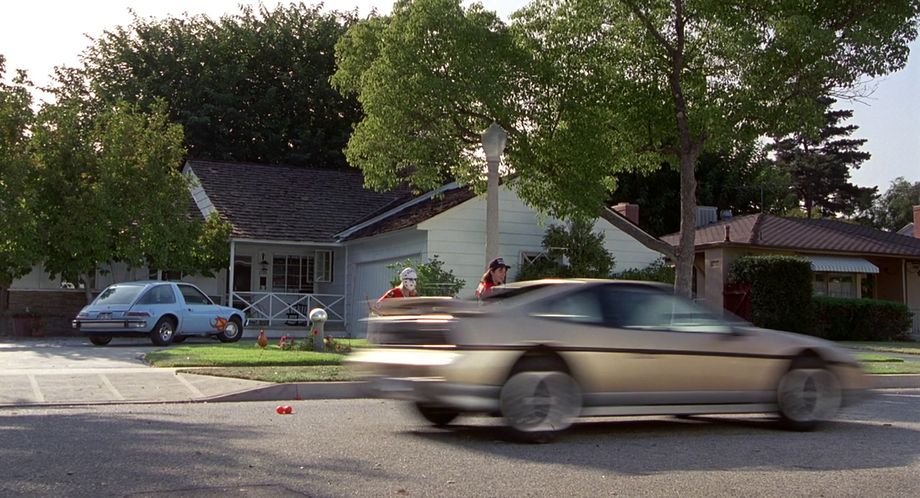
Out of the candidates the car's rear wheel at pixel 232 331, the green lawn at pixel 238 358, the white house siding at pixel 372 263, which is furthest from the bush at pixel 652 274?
the green lawn at pixel 238 358

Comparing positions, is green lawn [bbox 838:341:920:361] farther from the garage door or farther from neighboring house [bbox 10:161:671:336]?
the garage door

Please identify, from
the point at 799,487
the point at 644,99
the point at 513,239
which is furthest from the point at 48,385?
the point at 513,239

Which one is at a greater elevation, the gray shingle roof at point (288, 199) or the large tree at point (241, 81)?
the large tree at point (241, 81)

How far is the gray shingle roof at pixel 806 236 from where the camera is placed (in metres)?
29.7

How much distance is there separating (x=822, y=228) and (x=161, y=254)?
22.2 metres

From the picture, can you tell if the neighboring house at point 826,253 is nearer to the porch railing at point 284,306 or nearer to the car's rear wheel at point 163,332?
the porch railing at point 284,306

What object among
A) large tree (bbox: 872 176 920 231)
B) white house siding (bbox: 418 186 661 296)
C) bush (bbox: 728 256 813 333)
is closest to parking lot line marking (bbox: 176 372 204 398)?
white house siding (bbox: 418 186 661 296)

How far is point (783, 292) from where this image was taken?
85.3ft

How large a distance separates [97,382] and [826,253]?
24.4 m

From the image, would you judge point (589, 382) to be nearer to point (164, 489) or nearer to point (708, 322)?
point (708, 322)

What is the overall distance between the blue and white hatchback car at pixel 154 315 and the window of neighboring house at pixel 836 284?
19766mm

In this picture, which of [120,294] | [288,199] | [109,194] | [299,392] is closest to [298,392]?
[299,392]

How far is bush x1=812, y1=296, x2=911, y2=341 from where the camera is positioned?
27188 mm

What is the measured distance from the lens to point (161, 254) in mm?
23812
